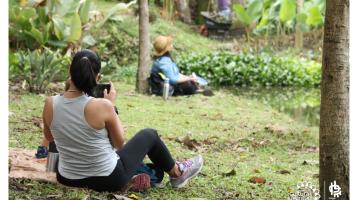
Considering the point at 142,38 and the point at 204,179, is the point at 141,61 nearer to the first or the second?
the point at 142,38

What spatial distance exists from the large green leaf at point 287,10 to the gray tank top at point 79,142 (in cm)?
838

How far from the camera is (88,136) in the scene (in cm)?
348

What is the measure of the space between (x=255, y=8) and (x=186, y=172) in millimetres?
8495

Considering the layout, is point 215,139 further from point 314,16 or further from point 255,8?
point 255,8

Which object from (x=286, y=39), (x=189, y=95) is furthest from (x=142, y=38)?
(x=286, y=39)

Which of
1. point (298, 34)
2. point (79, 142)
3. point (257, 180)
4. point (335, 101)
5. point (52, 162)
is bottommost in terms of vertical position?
point (257, 180)

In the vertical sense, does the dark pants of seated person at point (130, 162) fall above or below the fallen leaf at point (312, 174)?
above

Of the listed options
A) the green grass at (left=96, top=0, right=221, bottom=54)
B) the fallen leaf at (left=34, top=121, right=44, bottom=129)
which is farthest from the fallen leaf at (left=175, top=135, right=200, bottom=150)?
the green grass at (left=96, top=0, right=221, bottom=54)

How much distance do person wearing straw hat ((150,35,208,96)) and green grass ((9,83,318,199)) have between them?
17cm

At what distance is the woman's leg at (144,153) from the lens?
362cm

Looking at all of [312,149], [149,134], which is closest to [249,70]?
[312,149]

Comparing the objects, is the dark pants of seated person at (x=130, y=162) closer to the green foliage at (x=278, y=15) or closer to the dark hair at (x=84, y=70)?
the dark hair at (x=84, y=70)

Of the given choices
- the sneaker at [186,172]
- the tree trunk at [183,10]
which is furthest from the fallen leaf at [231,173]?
the tree trunk at [183,10]

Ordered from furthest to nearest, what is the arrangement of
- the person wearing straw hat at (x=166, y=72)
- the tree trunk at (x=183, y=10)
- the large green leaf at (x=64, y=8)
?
the tree trunk at (x=183, y=10)
the large green leaf at (x=64, y=8)
the person wearing straw hat at (x=166, y=72)
